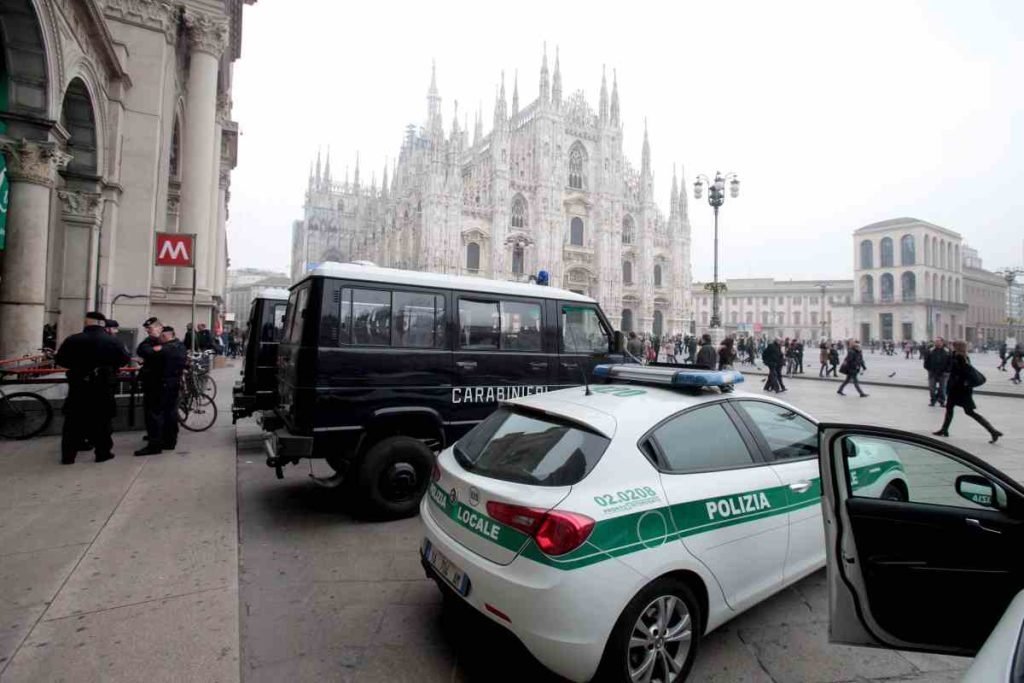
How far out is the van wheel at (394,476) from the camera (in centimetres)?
461

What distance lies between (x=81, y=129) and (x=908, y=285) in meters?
82.5

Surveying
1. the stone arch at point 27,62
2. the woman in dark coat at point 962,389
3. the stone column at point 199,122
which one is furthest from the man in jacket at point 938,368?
the stone column at point 199,122

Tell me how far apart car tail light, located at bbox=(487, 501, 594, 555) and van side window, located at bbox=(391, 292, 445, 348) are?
116 inches

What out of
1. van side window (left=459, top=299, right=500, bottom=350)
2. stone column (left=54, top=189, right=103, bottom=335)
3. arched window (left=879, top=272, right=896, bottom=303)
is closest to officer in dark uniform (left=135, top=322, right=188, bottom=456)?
van side window (left=459, top=299, right=500, bottom=350)

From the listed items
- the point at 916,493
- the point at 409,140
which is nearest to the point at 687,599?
the point at 916,493

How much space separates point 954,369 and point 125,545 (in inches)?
Answer: 444

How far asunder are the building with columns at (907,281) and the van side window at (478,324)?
252ft

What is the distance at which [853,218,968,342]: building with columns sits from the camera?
213ft

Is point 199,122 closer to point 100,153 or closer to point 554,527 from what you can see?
point 100,153

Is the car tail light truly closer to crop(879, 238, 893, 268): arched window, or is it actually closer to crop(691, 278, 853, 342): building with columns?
crop(879, 238, 893, 268): arched window

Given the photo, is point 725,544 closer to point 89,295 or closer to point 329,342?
point 329,342

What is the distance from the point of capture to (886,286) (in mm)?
68562

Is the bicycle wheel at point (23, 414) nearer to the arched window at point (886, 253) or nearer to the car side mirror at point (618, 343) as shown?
the car side mirror at point (618, 343)

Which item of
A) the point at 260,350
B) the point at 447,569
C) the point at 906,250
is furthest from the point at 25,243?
the point at 906,250
